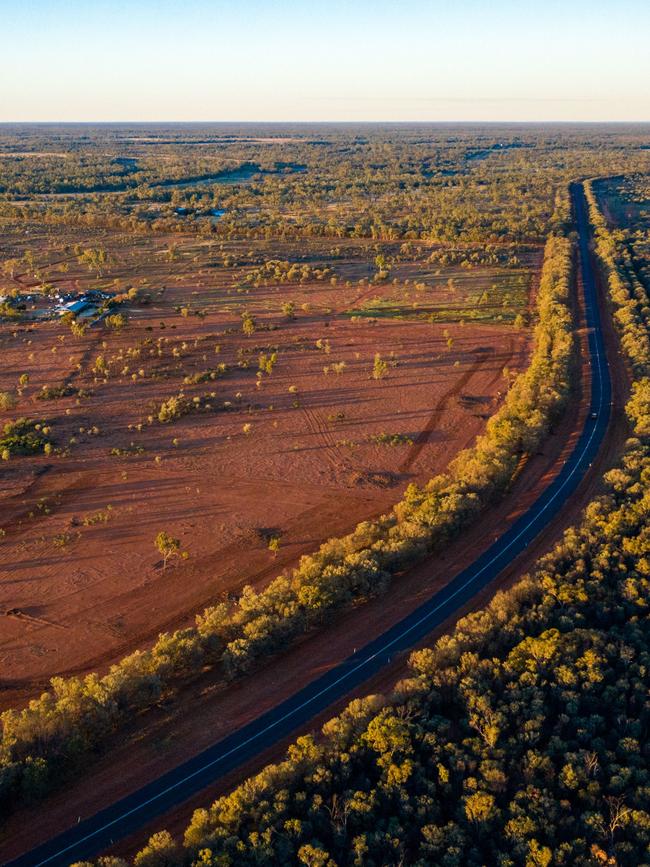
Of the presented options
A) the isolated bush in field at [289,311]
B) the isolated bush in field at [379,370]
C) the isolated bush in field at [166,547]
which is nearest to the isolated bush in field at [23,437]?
the isolated bush in field at [166,547]

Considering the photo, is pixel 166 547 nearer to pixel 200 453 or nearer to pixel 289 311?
pixel 200 453

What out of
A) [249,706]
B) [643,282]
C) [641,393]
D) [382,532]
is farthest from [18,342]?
[643,282]

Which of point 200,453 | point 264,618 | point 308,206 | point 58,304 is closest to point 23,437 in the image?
point 200,453

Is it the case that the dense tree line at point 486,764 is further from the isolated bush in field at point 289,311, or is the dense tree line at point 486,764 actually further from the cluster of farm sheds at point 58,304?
the cluster of farm sheds at point 58,304

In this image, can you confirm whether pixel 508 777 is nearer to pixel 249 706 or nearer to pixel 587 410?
pixel 249 706

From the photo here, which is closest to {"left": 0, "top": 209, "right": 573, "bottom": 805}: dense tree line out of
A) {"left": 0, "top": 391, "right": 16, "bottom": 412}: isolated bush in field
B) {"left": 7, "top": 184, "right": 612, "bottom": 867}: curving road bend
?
{"left": 7, "top": 184, "right": 612, "bottom": 867}: curving road bend

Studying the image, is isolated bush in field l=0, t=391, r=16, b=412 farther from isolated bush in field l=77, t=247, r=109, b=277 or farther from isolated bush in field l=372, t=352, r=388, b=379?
isolated bush in field l=77, t=247, r=109, b=277
